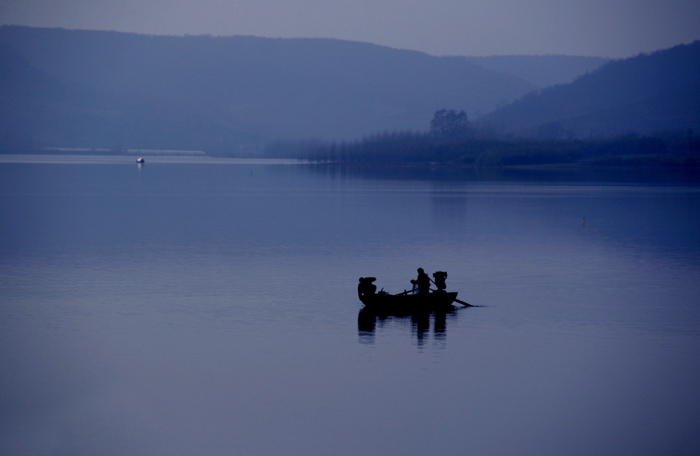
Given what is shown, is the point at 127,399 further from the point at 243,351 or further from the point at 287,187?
the point at 287,187

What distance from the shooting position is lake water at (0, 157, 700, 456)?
14570 mm

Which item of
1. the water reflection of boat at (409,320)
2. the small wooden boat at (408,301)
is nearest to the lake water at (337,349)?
the water reflection of boat at (409,320)

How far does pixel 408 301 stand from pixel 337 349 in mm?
4129

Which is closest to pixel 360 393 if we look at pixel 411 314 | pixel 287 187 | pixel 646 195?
pixel 411 314

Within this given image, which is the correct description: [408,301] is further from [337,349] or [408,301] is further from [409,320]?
[337,349]

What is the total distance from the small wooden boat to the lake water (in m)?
0.56

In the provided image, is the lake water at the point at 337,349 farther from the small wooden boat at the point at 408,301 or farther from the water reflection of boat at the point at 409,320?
the small wooden boat at the point at 408,301

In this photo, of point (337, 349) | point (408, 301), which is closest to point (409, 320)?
point (408, 301)

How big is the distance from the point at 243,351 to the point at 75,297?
28.8 ft

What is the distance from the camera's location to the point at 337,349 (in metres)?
19.6

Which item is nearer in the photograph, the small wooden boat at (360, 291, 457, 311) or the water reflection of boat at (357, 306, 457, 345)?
the water reflection of boat at (357, 306, 457, 345)

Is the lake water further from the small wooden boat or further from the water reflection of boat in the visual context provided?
the small wooden boat

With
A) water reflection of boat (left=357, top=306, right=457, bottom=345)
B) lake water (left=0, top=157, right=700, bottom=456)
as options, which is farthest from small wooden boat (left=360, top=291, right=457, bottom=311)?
lake water (left=0, top=157, right=700, bottom=456)

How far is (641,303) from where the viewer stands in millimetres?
26000
